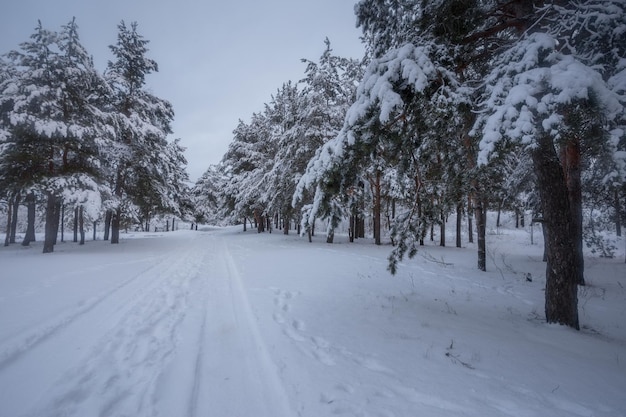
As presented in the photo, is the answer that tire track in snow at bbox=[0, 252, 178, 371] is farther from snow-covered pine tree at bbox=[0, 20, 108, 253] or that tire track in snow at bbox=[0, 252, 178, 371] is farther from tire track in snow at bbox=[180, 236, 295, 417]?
snow-covered pine tree at bbox=[0, 20, 108, 253]

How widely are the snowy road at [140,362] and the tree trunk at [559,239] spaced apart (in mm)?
5306

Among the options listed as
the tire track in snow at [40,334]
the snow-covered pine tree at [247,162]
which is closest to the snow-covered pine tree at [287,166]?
the snow-covered pine tree at [247,162]

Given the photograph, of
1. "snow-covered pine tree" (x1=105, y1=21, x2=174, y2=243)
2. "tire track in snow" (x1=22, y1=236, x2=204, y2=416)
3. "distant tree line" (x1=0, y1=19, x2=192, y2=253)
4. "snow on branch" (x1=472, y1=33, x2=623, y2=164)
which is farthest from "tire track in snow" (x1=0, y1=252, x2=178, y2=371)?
"snow-covered pine tree" (x1=105, y1=21, x2=174, y2=243)

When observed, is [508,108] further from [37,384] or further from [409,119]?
[37,384]

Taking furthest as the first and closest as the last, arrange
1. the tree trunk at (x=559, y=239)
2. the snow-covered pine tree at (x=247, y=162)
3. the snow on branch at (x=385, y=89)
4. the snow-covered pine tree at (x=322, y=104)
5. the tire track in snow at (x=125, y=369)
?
the snow-covered pine tree at (x=247, y=162), the snow-covered pine tree at (x=322, y=104), the tree trunk at (x=559, y=239), the snow on branch at (x=385, y=89), the tire track in snow at (x=125, y=369)

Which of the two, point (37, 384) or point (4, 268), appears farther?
point (4, 268)

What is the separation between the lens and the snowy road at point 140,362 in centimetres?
245

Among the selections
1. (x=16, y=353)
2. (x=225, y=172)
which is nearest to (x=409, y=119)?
(x=16, y=353)

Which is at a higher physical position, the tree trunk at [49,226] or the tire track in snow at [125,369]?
the tree trunk at [49,226]

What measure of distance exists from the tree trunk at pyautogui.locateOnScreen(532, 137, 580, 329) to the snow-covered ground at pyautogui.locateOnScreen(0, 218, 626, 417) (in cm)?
44

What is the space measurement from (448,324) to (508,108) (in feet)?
11.7

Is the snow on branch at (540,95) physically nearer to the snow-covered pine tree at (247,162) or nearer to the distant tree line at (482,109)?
the distant tree line at (482,109)

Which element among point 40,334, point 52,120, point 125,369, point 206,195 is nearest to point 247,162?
point 52,120

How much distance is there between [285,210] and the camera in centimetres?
1878
